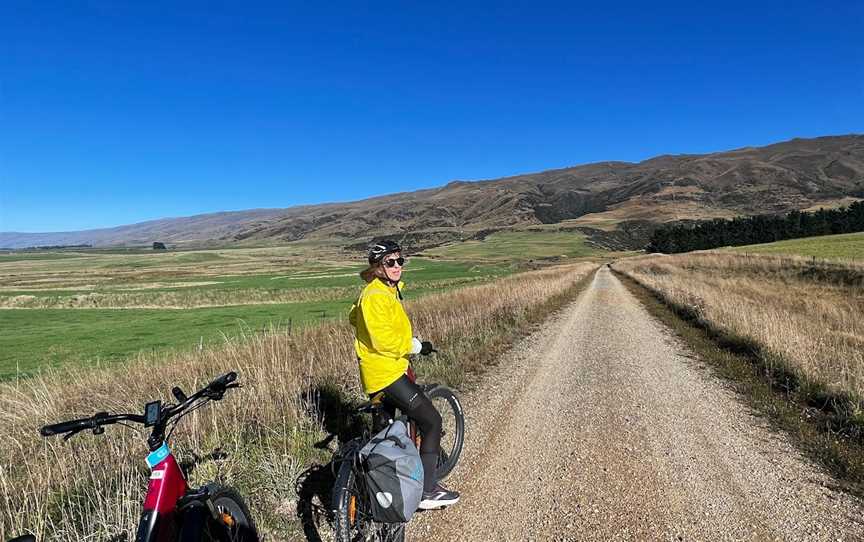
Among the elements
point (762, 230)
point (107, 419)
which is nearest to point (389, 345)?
point (107, 419)

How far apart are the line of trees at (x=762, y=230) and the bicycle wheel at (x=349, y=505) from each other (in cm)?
10914

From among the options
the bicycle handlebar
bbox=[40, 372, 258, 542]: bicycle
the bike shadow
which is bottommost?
the bike shadow

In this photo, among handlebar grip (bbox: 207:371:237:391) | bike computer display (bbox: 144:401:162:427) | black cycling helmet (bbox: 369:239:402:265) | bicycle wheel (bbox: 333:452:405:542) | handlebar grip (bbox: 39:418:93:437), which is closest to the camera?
handlebar grip (bbox: 39:418:93:437)

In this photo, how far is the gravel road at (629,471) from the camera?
4.03 m

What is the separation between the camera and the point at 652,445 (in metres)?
5.73

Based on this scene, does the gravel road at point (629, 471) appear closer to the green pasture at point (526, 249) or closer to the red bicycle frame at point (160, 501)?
the red bicycle frame at point (160, 501)

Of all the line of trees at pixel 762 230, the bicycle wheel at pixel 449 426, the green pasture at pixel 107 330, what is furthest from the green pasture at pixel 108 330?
the line of trees at pixel 762 230

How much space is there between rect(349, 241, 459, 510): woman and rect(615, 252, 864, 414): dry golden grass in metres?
6.28

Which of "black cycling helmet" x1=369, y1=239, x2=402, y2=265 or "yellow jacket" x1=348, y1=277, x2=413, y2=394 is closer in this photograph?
"yellow jacket" x1=348, y1=277, x2=413, y2=394

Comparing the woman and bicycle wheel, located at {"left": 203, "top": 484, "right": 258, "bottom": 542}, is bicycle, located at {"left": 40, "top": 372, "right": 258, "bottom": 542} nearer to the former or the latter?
bicycle wheel, located at {"left": 203, "top": 484, "right": 258, "bottom": 542}

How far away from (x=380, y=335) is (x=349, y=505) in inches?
54.5

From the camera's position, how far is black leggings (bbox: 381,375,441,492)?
3938 millimetres

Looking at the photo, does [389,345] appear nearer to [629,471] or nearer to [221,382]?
[221,382]

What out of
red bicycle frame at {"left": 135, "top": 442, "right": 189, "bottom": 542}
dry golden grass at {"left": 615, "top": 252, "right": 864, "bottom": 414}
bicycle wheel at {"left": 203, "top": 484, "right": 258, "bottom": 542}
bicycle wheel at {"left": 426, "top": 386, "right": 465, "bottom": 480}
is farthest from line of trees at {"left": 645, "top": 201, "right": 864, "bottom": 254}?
red bicycle frame at {"left": 135, "top": 442, "right": 189, "bottom": 542}
